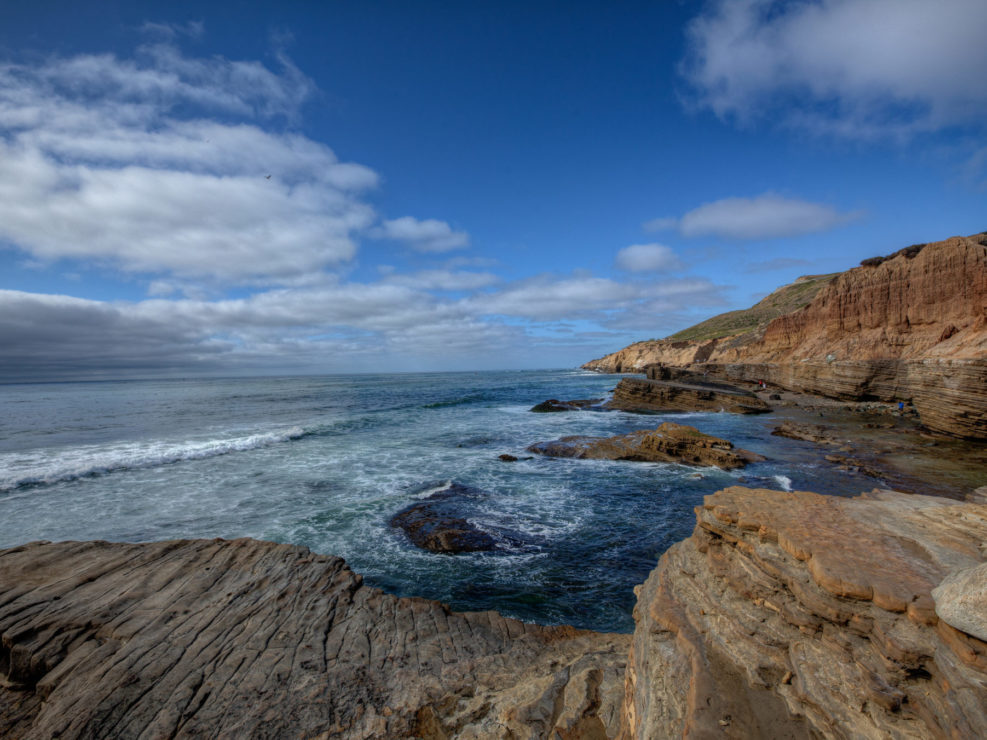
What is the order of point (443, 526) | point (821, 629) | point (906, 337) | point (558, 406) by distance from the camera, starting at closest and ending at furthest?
point (821, 629) < point (443, 526) < point (906, 337) < point (558, 406)

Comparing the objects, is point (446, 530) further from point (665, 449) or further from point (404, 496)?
point (665, 449)

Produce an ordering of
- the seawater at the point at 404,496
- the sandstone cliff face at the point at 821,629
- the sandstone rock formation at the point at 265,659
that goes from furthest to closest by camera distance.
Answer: the seawater at the point at 404,496, the sandstone rock formation at the point at 265,659, the sandstone cliff face at the point at 821,629

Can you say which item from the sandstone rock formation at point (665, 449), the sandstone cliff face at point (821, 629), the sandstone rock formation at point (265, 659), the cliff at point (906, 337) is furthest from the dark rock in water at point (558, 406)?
Answer: the sandstone cliff face at point (821, 629)

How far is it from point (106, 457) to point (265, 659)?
64.4 feet

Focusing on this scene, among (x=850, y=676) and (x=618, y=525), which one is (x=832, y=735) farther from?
(x=618, y=525)

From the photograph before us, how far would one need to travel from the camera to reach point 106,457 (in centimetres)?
1800

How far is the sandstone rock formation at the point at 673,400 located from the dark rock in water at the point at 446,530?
77.5 feet

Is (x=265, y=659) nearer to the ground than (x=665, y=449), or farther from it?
farther from it

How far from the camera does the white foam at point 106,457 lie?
15227 mm

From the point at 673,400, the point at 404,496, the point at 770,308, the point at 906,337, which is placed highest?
the point at 770,308

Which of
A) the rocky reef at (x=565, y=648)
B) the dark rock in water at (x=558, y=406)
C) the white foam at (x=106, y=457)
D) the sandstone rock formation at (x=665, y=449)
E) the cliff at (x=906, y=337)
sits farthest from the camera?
the dark rock in water at (x=558, y=406)

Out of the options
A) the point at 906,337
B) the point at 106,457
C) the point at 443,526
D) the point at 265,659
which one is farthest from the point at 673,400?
the point at 106,457

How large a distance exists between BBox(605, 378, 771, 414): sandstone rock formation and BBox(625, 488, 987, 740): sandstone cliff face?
2781 centimetres

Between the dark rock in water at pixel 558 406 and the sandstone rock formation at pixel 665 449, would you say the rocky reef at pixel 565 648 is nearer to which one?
the sandstone rock formation at pixel 665 449
